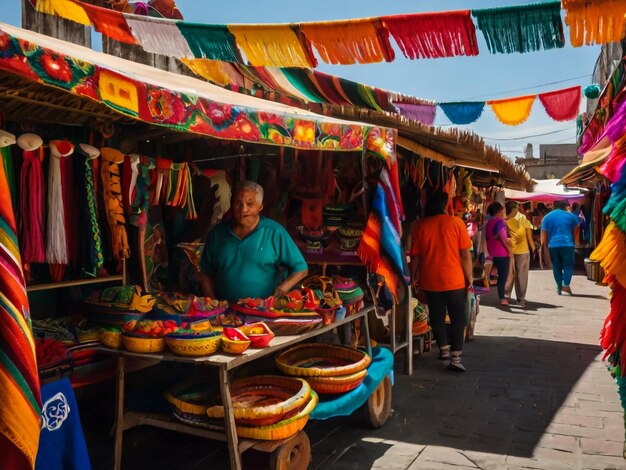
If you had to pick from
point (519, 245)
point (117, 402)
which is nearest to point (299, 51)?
point (117, 402)

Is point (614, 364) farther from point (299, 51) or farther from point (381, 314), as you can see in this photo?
point (299, 51)

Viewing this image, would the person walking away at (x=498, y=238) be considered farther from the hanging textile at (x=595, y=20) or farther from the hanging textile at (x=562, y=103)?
the hanging textile at (x=595, y=20)

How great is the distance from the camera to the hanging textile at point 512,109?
8023 millimetres

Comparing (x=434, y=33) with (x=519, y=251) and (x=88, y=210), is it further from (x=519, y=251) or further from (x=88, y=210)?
(x=519, y=251)

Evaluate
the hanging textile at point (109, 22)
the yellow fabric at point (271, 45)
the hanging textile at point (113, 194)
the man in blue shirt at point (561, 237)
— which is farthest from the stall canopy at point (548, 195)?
the hanging textile at point (113, 194)

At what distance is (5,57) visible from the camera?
1881 mm

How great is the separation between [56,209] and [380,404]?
2.64 m

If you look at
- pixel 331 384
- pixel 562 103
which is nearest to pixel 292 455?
pixel 331 384

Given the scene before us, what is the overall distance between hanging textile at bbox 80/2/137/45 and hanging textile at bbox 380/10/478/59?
199 cm

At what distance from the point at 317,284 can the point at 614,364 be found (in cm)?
197

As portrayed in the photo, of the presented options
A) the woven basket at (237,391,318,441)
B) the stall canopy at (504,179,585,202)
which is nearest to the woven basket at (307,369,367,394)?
the woven basket at (237,391,318,441)

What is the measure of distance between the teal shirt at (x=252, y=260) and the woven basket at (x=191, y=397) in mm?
671

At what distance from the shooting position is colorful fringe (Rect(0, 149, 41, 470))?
160 centimetres

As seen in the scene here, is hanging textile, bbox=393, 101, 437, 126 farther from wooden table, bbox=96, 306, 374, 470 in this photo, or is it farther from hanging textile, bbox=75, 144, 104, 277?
wooden table, bbox=96, 306, 374, 470
